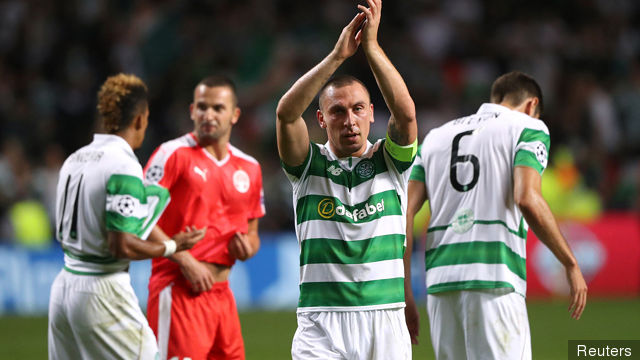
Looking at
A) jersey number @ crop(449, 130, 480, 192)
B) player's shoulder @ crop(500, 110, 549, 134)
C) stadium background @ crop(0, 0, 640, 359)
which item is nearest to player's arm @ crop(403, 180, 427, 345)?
jersey number @ crop(449, 130, 480, 192)

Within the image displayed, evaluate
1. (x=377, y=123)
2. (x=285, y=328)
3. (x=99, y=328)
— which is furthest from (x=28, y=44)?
(x=99, y=328)

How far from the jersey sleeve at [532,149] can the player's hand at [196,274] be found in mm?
2353

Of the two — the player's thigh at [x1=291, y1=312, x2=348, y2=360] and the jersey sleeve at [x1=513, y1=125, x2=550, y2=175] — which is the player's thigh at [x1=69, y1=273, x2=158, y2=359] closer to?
the player's thigh at [x1=291, y1=312, x2=348, y2=360]

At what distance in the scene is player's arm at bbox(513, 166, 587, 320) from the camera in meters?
5.25

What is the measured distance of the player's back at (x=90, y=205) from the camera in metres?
5.12

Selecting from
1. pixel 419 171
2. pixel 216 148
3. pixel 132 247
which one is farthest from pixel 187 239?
pixel 419 171

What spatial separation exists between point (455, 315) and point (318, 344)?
3.99 feet

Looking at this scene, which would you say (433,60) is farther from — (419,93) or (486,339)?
(486,339)

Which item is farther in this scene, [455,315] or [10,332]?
[10,332]

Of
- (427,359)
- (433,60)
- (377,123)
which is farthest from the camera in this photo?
(433,60)

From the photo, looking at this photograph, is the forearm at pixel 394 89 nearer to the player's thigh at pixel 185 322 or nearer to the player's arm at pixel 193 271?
the player's arm at pixel 193 271

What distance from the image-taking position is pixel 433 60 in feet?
60.4

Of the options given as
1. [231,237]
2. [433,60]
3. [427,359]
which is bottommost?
[427,359]

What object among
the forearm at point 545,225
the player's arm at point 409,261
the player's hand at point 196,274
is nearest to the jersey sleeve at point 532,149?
the forearm at point 545,225
